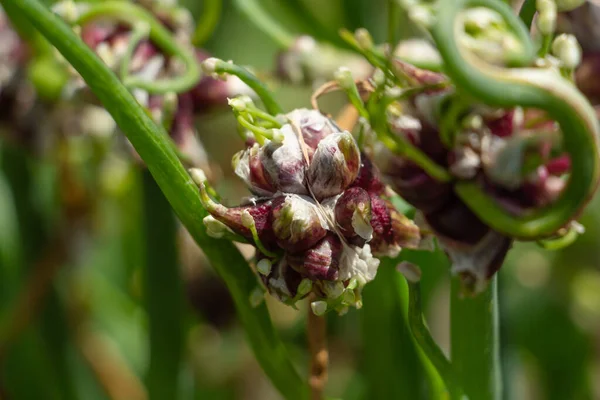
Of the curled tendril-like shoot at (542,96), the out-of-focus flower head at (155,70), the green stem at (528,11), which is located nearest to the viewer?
the curled tendril-like shoot at (542,96)

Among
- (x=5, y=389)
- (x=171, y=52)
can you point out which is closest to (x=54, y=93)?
(x=171, y=52)

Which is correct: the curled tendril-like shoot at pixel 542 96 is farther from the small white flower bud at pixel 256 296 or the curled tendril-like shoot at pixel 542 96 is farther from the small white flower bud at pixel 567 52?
the small white flower bud at pixel 256 296

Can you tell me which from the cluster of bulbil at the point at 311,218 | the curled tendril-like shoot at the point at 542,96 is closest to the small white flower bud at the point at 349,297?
the cluster of bulbil at the point at 311,218

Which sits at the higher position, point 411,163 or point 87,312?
point 411,163

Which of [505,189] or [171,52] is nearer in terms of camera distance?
[505,189]

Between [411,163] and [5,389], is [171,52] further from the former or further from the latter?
[5,389]

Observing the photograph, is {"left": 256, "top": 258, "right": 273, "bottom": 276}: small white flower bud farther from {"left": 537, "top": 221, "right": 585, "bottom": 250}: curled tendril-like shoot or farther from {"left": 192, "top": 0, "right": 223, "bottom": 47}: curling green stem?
{"left": 192, "top": 0, "right": 223, "bottom": 47}: curling green stem
